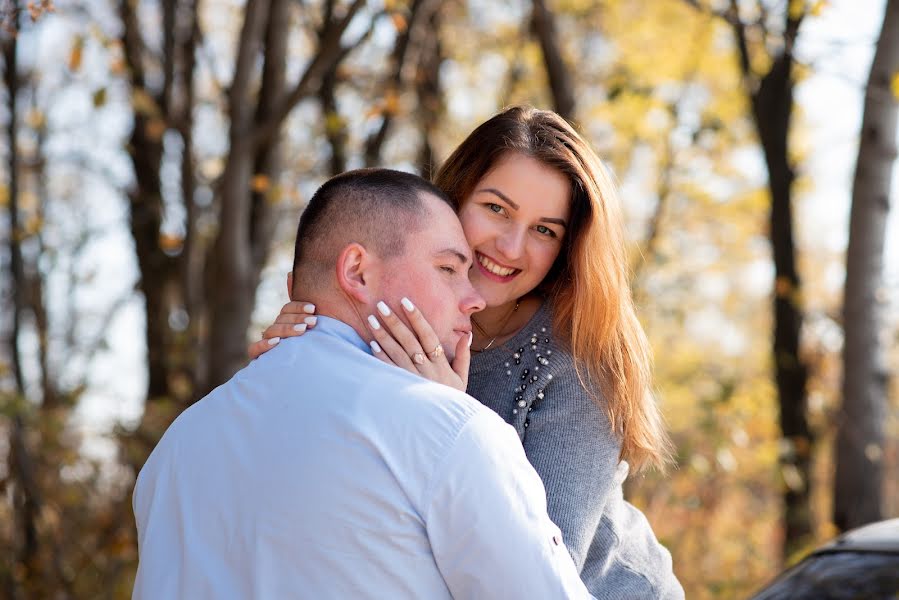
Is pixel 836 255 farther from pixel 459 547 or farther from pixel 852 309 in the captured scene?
pixel 459 547

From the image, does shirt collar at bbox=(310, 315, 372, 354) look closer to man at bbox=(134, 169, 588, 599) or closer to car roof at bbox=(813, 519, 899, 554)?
man at bbox=(134, 169, 588, 599)

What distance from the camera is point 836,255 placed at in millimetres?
15195

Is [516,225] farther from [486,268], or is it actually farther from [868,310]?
[868,310]

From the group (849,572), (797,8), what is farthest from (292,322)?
(797,8)

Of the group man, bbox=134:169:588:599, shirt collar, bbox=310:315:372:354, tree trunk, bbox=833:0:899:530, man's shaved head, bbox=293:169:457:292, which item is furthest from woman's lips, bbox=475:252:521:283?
tree trunk, bbox=833:0:899:530

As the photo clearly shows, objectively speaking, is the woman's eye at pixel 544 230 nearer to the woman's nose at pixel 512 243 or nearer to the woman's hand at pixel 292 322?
the woman's nose at pixel 512 243

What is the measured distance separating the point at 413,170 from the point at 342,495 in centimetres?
770

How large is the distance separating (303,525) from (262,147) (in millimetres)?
5032

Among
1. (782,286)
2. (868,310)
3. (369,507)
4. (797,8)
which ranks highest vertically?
(797,8)

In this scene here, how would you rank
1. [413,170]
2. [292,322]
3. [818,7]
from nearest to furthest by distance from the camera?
1. [292,322]
2. [818,7]
3. [413,170]

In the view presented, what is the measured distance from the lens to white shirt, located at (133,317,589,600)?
2.00 metres

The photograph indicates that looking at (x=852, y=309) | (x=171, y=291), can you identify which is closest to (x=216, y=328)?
(x=852, y=309)

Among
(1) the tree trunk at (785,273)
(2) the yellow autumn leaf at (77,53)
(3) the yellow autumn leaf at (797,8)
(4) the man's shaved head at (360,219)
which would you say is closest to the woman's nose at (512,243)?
(4) the man's shaved head at (360,219)

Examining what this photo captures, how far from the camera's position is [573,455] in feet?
9.24
